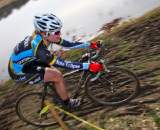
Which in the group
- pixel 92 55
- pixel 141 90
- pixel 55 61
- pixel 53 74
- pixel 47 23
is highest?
pixel 47 23

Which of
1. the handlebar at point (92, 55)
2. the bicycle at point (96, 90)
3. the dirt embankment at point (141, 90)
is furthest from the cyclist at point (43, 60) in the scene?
the dirt embankment at point (141, 90)

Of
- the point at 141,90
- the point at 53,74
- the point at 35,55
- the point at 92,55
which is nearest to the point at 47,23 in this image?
the point at 35,55

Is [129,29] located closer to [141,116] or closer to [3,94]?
[3,94]

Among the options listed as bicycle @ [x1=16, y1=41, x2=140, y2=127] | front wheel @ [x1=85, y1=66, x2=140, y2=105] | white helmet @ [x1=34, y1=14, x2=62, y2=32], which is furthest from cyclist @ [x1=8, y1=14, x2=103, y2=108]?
front wheel @ [x1=85, y1=66, x2=140, y2=105]

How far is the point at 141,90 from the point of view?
9.37 metres

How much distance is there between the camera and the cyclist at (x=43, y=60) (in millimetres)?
8359

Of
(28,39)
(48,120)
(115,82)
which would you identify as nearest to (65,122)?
(48,120)

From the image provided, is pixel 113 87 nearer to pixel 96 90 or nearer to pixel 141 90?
pixel 96 90

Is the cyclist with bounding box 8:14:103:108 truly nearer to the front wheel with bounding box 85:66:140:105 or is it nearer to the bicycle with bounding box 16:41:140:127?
the bicycle with bounding box 16:41:140:127

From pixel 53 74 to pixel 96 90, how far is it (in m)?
1.13

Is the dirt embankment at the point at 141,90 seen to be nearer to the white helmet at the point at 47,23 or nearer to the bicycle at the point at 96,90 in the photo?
the bicycle at the point at 96,90

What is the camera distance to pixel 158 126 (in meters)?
7.71

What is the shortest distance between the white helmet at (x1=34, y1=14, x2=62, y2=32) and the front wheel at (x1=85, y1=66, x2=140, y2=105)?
134 cm

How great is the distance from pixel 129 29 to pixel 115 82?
22.9 feet
